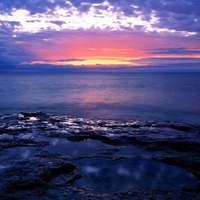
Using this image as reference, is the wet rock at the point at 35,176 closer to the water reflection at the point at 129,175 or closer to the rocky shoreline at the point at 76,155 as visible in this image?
the rocky shoreline at the point at 76,155

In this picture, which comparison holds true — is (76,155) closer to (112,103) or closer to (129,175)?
(129,175)

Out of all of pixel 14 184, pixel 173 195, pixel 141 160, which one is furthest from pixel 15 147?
pixel 173 195

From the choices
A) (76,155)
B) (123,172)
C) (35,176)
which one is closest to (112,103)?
(76,155)

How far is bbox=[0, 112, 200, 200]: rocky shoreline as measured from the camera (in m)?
7.65

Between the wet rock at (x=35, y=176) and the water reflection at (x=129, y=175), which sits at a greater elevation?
the wet rock at (x=35, y=176)

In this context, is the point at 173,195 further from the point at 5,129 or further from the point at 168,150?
the point at 5,129

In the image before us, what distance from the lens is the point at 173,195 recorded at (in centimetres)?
750

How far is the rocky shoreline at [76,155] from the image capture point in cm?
765

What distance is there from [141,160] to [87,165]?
7.62ft

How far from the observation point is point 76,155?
11.4 meters

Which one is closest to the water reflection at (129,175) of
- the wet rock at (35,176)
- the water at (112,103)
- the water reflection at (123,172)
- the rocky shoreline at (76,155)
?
the water reflection at (123,172)

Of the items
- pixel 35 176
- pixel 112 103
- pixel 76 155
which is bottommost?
pixel 112 103

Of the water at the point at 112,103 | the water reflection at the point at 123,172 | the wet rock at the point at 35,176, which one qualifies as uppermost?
the wet rock at the point at 35,176

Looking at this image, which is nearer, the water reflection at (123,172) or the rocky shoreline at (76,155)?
the rocky shoreline at (76,155)
